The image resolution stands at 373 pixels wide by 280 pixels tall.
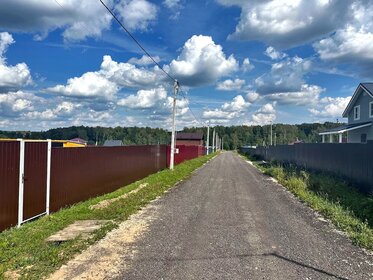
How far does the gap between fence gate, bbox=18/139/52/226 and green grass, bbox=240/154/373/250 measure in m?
6.76

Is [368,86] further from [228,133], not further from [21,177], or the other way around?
[228,133]

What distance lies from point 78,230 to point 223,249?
3.09 metres

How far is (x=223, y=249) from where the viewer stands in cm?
618

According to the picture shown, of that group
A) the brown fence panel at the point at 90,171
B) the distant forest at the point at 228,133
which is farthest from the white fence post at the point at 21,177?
the distant forest at the point at 228,133

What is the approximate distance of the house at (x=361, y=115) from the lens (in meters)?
30.0

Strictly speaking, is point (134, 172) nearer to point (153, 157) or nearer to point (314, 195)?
point (153, 157)

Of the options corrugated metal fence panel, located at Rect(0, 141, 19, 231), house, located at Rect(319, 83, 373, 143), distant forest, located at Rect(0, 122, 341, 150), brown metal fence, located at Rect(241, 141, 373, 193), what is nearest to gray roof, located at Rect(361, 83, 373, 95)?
house, located at Rect(319, 83, 373, 143)

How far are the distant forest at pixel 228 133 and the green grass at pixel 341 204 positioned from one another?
52429mm

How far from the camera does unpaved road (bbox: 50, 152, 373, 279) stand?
16.6 ft

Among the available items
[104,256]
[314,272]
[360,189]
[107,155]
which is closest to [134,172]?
[107,155]

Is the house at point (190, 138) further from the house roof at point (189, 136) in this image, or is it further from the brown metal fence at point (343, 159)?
the brown metal fence at point (343, 159)

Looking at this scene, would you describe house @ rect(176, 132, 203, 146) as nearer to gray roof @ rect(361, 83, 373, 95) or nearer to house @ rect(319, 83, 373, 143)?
house @ rect(319, 83, 373, 143)

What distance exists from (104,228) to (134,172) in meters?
10.8

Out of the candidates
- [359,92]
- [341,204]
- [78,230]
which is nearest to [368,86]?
[359,92]
